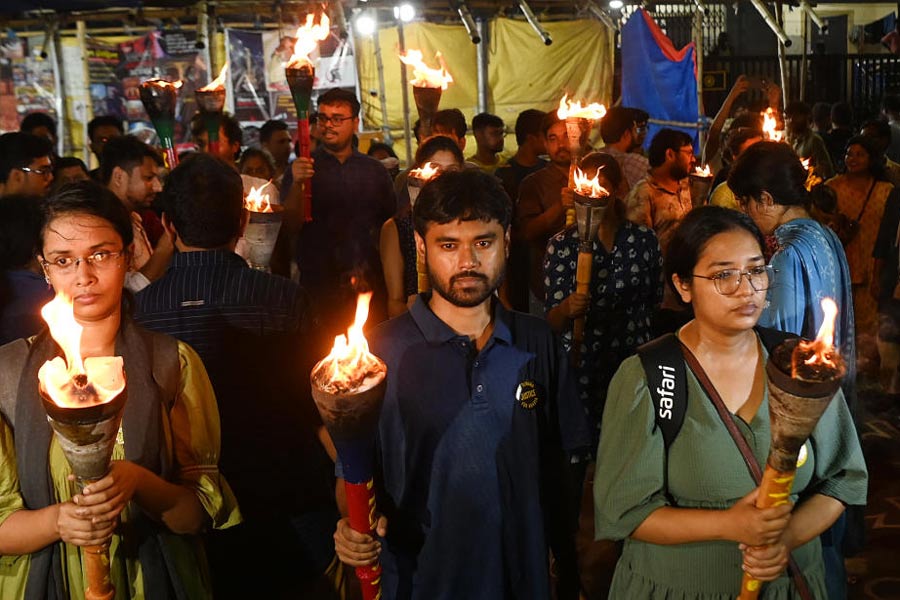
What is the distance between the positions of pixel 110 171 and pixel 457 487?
3359 mm

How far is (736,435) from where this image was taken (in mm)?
2574

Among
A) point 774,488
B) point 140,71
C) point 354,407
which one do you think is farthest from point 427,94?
point 140,71

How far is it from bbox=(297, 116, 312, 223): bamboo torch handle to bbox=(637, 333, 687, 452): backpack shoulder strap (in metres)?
3.00

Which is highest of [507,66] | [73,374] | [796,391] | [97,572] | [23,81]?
[23,81]

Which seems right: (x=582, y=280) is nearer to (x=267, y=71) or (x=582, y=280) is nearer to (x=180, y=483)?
(x=180, y=483)

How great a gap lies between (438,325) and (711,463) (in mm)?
876

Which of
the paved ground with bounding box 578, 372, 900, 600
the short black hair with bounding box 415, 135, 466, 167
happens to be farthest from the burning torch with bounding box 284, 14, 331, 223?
the paved ground with bounding box 578, 372, 900, 600

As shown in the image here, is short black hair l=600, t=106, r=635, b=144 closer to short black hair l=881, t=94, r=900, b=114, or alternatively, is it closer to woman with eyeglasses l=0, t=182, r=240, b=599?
short black hair l=881, t=94, r=900, b=114

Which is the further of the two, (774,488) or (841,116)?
(841,116)

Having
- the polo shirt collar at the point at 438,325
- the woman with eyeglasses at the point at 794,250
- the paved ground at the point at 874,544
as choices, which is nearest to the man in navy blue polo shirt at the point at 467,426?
the polo shirt collar at the point at 438,325

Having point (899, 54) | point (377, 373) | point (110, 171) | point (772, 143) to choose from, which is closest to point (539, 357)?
point (377, 373)

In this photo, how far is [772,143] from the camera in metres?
3.94

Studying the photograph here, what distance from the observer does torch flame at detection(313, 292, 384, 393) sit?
2.18 metres

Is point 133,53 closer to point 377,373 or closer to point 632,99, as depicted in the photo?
point 632,99
